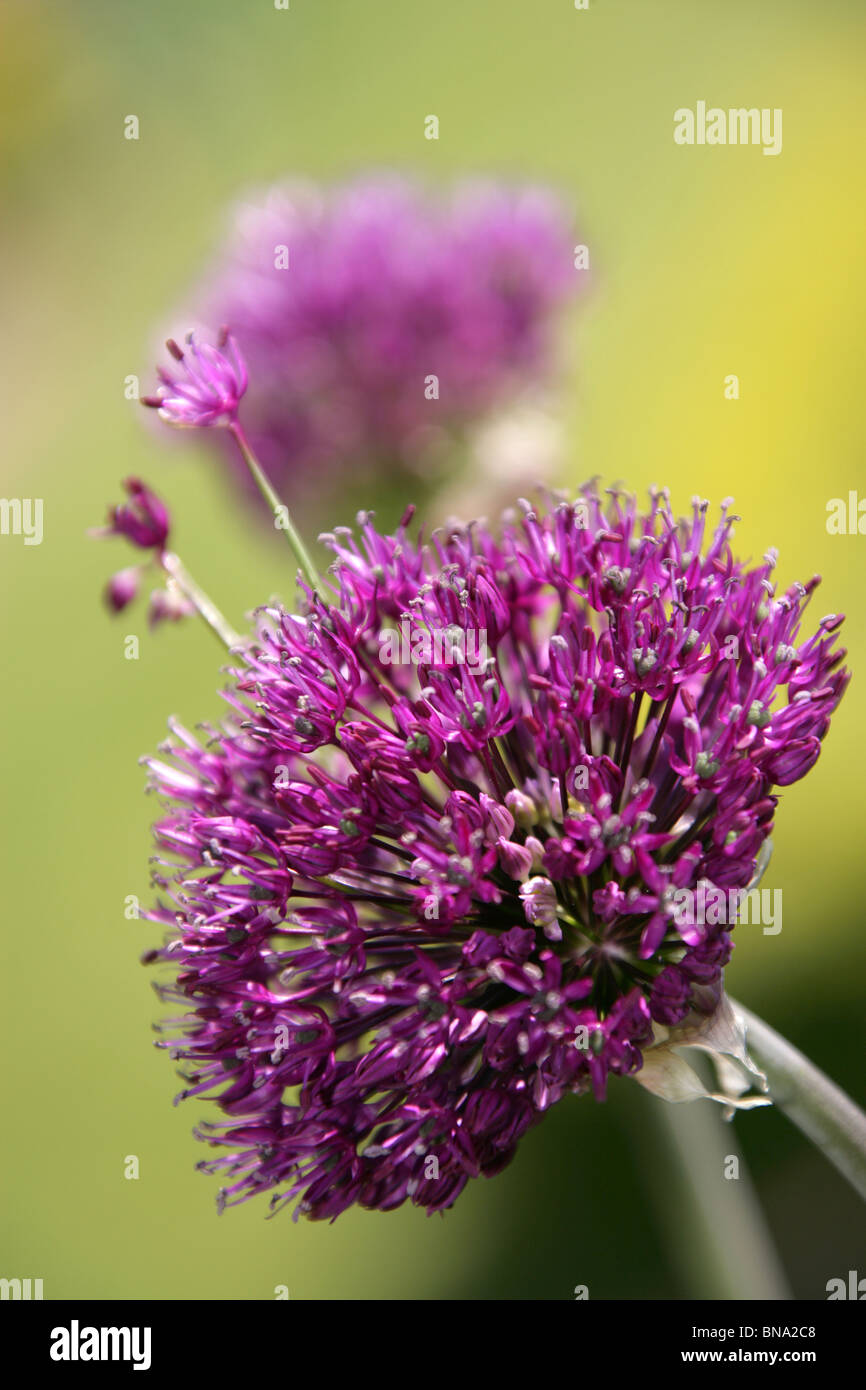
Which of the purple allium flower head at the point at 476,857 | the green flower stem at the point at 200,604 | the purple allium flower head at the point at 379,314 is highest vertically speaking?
the purple allium flower head at the point at 379,314

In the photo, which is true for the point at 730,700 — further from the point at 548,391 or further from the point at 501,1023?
the point at 548,391

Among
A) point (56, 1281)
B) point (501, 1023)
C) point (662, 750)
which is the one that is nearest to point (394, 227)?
point (662, 750)

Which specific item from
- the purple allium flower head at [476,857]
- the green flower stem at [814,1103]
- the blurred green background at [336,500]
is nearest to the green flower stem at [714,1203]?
the blurred green background at [336,500]

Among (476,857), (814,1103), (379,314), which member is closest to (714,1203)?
(814,1103)

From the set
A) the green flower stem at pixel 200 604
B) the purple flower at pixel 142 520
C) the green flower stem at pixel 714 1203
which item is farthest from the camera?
the green flower stem at pixel 714 1203

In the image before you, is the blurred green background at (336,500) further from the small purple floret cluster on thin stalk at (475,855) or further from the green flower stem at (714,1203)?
the small purple floret cluster on thin stalk at (475,855)

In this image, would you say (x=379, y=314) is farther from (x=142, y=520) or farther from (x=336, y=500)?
(x=142, y=520)

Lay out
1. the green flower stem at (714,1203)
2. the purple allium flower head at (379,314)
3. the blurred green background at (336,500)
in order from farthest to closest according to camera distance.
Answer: the blurred green background at (336,500) → the purple allium flower head at (379,314) → the green flower stem at (714,1203)
